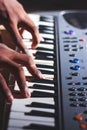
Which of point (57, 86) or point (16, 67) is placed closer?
point (16, 67)

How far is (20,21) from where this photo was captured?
1.30 meters

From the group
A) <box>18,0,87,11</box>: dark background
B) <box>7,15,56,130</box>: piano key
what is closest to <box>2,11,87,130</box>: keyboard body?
<box>7,15,56,130</box>: piano key

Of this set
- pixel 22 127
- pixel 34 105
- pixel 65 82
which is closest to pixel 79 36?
pixel 65 82

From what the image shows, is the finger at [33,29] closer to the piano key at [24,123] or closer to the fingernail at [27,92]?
the fingernail at [27,92]

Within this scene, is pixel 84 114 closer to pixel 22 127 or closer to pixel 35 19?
pixel 22 127

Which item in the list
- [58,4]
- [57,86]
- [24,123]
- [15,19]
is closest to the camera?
[24,123]

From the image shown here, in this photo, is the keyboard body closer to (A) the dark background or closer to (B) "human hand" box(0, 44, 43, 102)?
(B) "human hand" box(0, 44, 43, 102)

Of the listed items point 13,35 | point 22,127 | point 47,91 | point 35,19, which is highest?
point 35,19

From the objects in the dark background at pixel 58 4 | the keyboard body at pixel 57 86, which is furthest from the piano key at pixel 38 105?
the dark background at pixel 58 4

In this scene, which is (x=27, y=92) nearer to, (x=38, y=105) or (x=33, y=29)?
(x=38, y=105)

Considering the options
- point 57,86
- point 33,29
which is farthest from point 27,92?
point 33,29

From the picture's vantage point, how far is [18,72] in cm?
95

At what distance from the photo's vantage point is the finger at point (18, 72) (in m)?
0.94

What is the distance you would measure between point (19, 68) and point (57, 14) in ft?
2.39
